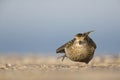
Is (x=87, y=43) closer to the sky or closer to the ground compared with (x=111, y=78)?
closer to the sky

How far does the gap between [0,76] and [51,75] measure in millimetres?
714

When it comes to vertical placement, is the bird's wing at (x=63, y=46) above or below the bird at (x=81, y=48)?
above

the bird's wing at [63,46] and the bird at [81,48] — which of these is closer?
the bird at [81,48]

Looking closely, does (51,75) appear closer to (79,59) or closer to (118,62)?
(79,59)

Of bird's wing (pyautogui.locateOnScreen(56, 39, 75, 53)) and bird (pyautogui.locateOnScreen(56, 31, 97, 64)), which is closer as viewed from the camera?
bird (pyautogui.locateOnScreen(56, 31, 97, 64))

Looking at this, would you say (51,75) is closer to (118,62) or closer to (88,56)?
Answer: (88,56)

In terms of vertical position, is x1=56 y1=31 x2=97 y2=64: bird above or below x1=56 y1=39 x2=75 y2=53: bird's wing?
below

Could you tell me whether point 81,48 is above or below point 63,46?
below

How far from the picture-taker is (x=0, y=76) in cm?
1008

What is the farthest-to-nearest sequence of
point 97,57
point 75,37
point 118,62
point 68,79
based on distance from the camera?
1. point 97,57
2. point 118,62
3. point 75,37
4. point 68,79

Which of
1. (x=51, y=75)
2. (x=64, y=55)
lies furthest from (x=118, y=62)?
(x=51, y=75)

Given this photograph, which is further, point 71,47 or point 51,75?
point 71,47

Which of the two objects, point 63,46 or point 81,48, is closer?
point 81,48

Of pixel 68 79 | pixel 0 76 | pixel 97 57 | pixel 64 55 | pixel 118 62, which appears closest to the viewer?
pixel 68 79
